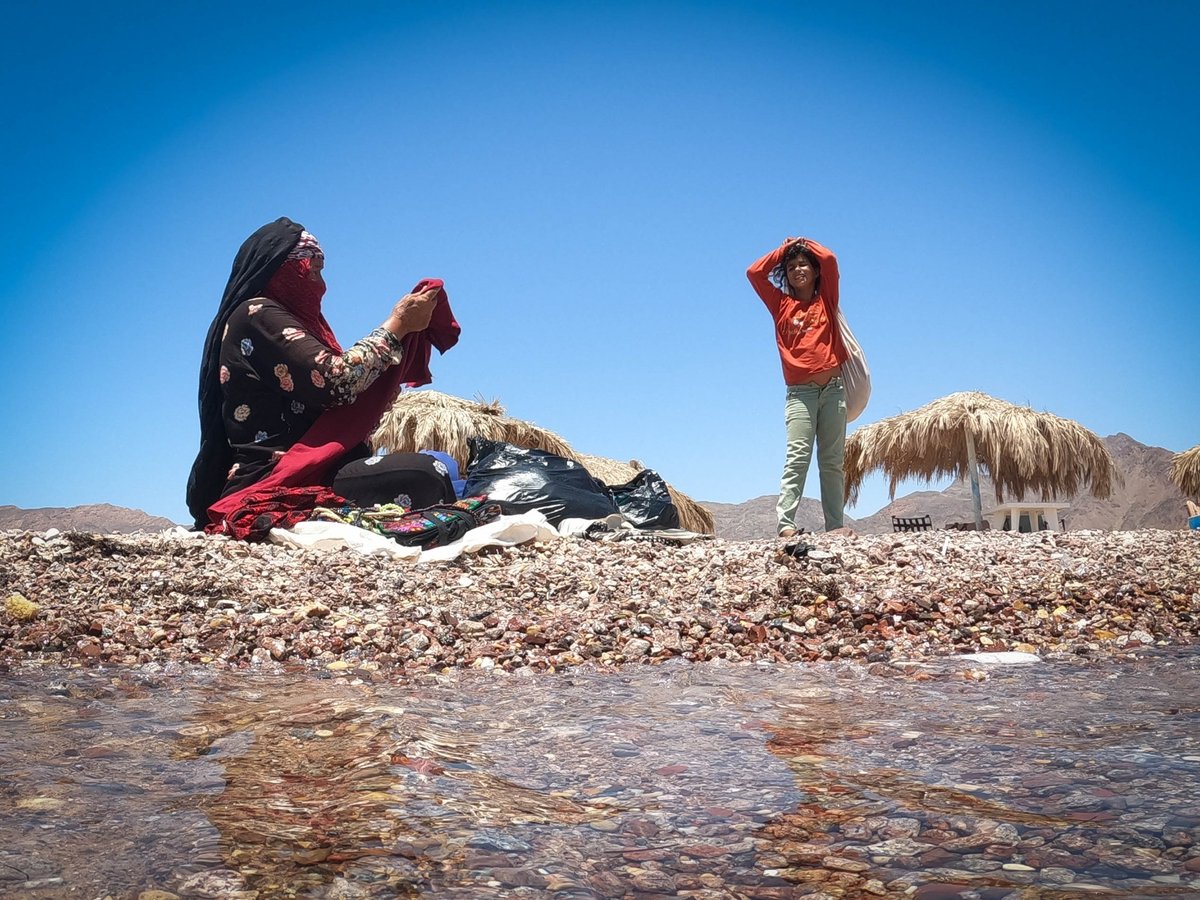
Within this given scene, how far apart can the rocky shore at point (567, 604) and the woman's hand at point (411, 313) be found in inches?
57.8

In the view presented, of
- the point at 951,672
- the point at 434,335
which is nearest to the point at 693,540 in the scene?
the point at 434,335

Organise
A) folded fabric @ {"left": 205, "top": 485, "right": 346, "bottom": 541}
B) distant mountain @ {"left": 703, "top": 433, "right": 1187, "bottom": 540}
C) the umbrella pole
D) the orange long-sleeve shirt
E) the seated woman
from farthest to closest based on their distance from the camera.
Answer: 1. distant mountain @ {"left": 703, "top": 433, "right": 1187, "bottom": 540}
2. the umbrella pole
3. the orange long-sleeve shirt
4. the seated woman
5. folded fabric @ {"left": 205, "top": 485, "right": 346, "bottom": 541}

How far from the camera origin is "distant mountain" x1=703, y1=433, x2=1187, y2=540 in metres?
24.3

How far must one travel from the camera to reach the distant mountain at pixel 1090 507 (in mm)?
24281

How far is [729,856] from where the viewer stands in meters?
1.13

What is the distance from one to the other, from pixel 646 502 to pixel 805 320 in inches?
71.0

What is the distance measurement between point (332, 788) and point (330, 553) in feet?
9.93

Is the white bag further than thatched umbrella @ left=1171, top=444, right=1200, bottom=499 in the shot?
No

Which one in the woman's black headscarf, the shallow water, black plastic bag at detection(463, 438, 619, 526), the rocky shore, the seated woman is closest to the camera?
the shallow water

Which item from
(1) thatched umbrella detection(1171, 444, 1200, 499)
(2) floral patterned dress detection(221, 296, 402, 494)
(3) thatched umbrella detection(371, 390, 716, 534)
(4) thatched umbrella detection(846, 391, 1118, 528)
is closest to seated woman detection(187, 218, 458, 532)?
(2) floral patterned dress detection(221, 296, 402, 494)

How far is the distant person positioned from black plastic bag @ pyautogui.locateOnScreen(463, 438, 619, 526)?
53.8 inches

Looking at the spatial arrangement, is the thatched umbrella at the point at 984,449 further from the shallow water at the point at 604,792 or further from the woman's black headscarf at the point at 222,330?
the shallow water at the point at 604,792

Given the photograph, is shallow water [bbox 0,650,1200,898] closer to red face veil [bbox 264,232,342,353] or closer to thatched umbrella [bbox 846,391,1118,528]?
red face veil [bbox 264,232,342,353]

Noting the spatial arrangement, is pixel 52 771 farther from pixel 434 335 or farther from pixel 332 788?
pixel 434 335
